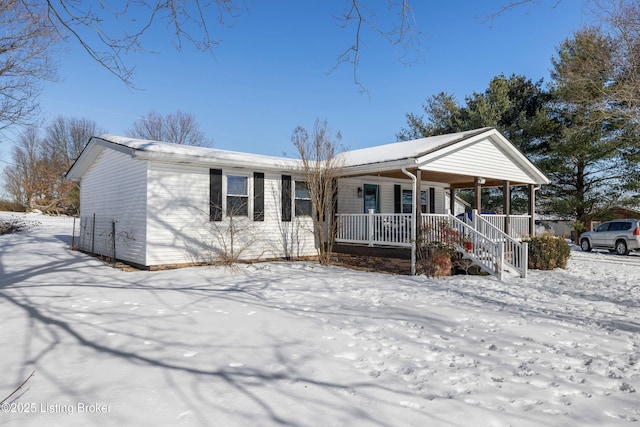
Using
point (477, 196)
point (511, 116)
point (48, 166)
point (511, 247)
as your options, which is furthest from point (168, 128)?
point (511, 247)

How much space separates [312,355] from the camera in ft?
13.3

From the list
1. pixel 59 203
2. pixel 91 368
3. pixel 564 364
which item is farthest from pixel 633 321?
pixel 59 203

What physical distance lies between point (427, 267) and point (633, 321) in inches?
176

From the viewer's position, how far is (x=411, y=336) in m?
4.76

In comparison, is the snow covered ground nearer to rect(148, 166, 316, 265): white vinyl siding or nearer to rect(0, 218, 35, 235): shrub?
rect(148, 166, 316, 265): white vinyl siding

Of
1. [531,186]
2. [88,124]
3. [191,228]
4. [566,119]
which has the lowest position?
[191,228]

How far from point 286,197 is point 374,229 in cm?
294

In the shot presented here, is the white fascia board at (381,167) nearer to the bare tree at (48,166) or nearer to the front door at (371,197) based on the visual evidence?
the front door at (371,197)

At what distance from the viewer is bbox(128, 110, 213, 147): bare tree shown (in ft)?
127

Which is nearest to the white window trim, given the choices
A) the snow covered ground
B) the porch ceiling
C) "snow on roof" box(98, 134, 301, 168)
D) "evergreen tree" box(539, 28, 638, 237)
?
"snow on roof" box(98, 134, 301, 168)

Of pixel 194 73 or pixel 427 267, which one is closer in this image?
pixel 194 73

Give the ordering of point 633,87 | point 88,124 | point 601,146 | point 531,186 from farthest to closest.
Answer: point 88,124 < point 601,146 < point 531,186 < point 633,87

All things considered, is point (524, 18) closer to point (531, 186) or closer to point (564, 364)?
point (564, 364)

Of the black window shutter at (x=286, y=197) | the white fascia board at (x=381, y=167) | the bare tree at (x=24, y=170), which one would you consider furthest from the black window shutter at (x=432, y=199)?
the bare tree at (x=24, y=170)
